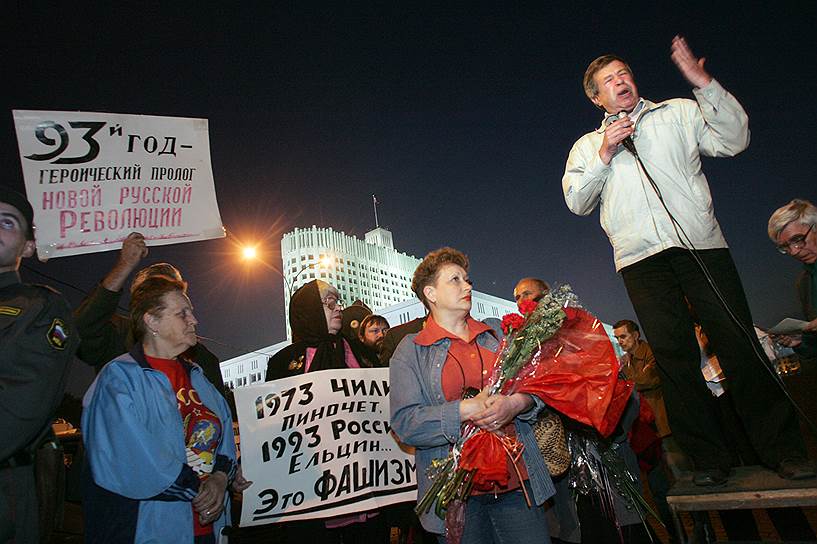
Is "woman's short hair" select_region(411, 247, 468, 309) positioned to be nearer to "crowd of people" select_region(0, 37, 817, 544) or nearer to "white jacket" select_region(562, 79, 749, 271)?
"crowd of people" select_region(0, 37, 817, 544)

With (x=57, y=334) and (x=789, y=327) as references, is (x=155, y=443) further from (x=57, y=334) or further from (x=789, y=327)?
(x=789, y=327)

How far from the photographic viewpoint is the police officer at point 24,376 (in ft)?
6.98

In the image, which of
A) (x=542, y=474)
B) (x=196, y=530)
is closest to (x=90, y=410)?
(x=196, y=530)

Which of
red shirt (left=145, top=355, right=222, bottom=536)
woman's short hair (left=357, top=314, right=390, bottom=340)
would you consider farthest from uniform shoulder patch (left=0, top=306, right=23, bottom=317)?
woman's short hair (left=357, top=314, right=390, bottom=340)

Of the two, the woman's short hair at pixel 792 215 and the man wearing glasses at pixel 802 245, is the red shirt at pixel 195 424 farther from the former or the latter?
the woman's short hair at pixel 792 215

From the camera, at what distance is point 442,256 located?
11.5 ft

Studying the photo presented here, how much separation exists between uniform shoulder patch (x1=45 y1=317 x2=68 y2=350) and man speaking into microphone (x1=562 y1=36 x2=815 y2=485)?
3.27 m

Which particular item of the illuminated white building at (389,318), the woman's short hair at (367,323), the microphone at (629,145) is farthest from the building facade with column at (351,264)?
the microphone at (629,145)

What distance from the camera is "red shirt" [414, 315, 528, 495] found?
9.46ft

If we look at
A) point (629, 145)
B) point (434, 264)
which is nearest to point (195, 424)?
point (434, 264)

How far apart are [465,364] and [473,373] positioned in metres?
0.07

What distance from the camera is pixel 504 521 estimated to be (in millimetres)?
2756

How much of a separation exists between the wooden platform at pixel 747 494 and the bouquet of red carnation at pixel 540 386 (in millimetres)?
616

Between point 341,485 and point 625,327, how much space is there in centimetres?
456
